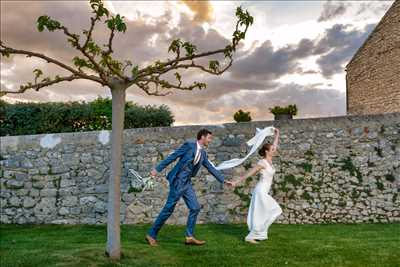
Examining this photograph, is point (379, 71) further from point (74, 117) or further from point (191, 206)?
point (191, 206)

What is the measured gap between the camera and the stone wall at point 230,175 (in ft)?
38.9

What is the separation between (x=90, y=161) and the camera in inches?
527

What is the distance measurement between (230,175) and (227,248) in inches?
171

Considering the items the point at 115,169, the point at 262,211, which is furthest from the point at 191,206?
the point at 115,169

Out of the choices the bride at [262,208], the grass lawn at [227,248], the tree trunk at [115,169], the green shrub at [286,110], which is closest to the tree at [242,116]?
the green shrub at [286,110]

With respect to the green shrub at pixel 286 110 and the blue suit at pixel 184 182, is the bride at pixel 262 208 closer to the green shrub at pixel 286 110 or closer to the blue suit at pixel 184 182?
the blue suit at pixel 184 182

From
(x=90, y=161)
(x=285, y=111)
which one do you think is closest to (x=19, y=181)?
(x=90, y=161)

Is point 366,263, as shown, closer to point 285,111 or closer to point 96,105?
point 96,105

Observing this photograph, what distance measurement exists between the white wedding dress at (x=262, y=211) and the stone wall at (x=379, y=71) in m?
10.7

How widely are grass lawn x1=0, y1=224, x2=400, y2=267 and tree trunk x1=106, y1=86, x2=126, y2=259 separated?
293mm

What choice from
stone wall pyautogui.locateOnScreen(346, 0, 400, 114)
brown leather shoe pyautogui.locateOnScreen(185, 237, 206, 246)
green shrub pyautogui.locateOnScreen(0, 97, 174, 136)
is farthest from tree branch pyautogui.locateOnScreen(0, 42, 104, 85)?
stone wall pyautogui.locateOnScreen(346, 0, 400, 114)

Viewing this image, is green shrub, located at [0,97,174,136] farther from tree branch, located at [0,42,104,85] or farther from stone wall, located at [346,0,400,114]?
stone wall, located at [346,0,400,114]

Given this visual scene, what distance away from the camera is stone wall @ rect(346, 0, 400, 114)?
18127mm

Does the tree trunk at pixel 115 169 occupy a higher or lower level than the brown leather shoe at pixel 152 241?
higher
